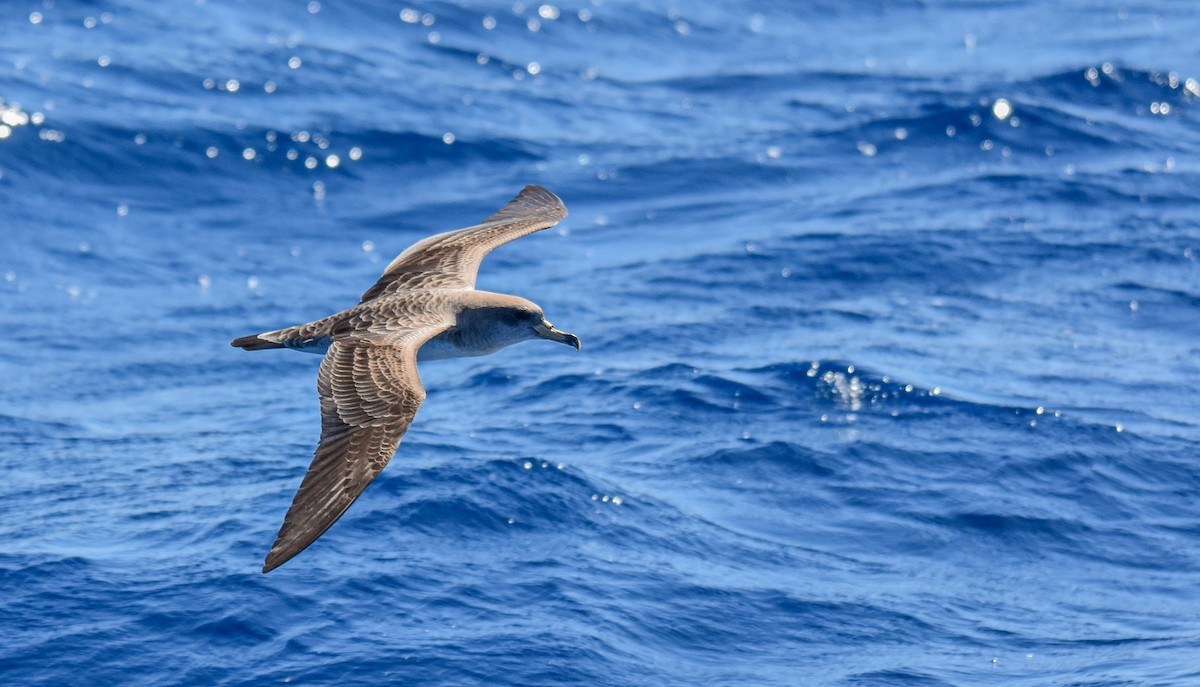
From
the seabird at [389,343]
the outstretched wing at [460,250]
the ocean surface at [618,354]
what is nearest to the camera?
the seabird at [389,343]

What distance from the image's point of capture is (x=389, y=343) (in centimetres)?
880

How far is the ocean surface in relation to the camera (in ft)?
33.3

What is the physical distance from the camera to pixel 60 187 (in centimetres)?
1738

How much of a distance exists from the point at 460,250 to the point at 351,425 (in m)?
2.86

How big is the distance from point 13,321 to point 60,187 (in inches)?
115

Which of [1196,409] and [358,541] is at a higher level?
[1196,409]

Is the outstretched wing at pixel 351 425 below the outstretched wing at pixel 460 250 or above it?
below

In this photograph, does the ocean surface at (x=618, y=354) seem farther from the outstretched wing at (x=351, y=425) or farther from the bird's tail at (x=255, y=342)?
the outstretched wing at (x=351, y=425)

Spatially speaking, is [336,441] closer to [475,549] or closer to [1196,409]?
[475,549]

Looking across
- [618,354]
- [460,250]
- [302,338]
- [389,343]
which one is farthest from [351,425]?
[618,354]

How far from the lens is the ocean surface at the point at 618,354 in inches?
400

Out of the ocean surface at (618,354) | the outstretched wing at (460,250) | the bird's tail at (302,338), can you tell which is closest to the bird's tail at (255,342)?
the bird's tail at (302,338)

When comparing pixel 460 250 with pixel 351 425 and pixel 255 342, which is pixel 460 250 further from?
pixel 351 425

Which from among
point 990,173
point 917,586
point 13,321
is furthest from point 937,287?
point 13,321
